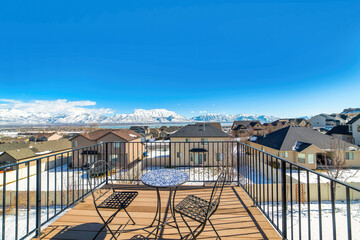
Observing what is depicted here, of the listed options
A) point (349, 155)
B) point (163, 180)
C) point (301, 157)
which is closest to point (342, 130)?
point (349, 155)

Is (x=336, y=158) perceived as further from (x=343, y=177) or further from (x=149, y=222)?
(x=149, y=222)

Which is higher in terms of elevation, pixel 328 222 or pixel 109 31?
pixel 109 31

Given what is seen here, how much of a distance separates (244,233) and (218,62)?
22.3m

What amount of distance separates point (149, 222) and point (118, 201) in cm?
62

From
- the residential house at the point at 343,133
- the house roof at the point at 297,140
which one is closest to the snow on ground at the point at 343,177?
the house roof at the point at 297,140

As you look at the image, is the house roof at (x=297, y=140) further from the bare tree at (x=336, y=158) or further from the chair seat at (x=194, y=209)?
the chair seat at (x=194, y=209)

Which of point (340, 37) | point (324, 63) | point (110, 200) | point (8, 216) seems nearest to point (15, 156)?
point (8, 216)

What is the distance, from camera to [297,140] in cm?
1752

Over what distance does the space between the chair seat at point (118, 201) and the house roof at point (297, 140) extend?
18.2 m

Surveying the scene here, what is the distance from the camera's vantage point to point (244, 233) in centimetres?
216

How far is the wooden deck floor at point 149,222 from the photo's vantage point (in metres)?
2.13

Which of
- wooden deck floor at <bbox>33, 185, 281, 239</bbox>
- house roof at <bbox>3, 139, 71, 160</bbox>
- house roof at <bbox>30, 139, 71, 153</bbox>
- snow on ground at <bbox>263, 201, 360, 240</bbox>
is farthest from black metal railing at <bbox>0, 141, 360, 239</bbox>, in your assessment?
house roof at <bbox>30, 139, 71, 153</bbox>

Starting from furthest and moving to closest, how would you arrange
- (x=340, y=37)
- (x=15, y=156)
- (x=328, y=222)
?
(x=15, y=156) < (x=340, y=37) < (x=328, y=222)

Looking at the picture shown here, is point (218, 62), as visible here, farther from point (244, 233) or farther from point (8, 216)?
point (8, 216)
